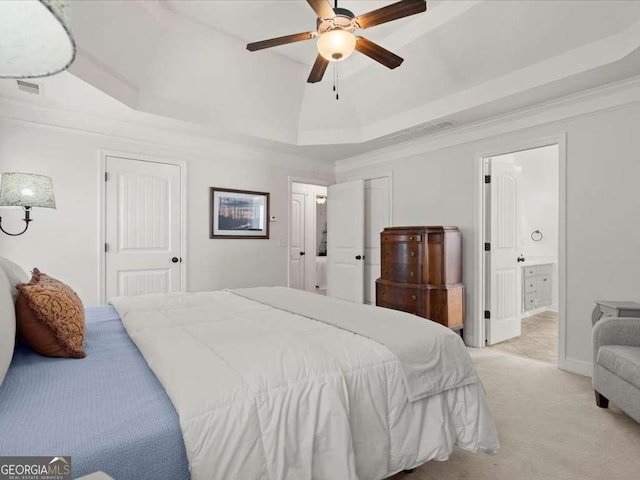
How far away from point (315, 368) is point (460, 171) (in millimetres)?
3483

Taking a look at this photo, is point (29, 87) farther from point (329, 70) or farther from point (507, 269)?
point (507, 269)

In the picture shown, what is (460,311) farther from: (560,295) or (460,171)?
(460,171)

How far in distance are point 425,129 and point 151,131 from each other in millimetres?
3138

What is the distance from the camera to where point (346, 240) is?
5.30 meters

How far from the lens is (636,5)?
2367 millimetres

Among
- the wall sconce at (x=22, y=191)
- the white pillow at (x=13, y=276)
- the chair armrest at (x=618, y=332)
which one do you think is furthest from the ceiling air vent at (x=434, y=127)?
the white pillow at (x=13, y=276)

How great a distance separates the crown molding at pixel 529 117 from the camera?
2.92m

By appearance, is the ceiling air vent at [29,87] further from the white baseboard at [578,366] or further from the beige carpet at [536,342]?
the white baseboard at [578,366]

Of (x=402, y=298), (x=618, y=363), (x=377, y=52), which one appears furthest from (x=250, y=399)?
(x=402, y=298)

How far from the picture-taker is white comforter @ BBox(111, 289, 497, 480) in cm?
106

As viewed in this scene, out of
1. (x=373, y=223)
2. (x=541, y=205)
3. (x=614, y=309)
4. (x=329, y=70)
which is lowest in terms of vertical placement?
(x=614, y=309)

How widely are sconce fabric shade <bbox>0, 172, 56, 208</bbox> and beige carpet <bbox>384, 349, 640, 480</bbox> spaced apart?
119 inches

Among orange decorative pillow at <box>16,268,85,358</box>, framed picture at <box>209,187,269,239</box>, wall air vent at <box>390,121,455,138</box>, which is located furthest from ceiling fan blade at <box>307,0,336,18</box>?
framed picture at <box>209,187,269,239</box>

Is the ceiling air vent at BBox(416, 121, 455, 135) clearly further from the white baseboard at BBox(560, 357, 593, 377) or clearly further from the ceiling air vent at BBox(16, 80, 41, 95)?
the ceiling air vent at BBox(16, 80, 41, 95)
